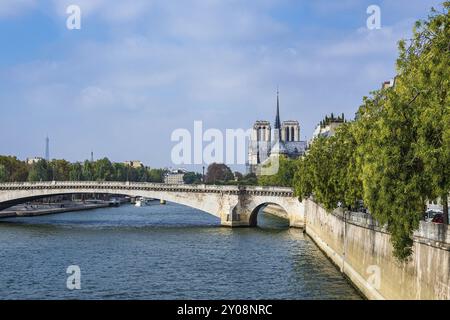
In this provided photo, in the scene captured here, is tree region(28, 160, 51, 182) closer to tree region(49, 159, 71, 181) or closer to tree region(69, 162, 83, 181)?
tree region(49, 159, 71, 181)

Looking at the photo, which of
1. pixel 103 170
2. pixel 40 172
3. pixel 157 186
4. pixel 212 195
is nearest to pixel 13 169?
pixel 40 172

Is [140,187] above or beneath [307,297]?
above

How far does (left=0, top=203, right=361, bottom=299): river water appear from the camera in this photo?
36875 mm

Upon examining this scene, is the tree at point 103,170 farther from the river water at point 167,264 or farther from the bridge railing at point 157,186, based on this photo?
the river water at point 167,264

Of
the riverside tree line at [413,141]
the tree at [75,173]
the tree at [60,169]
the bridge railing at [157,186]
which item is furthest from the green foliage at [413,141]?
the tree at [60,169]

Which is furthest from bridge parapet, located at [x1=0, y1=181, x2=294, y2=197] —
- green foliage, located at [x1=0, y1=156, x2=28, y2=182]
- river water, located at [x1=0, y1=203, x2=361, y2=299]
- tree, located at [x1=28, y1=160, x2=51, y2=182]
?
green foliage, located at [x1=0, y1=156, x2=28, y2=182]

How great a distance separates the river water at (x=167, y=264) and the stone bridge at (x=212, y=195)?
5.85 meters

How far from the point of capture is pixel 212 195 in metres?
83.8

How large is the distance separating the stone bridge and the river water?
585cm
